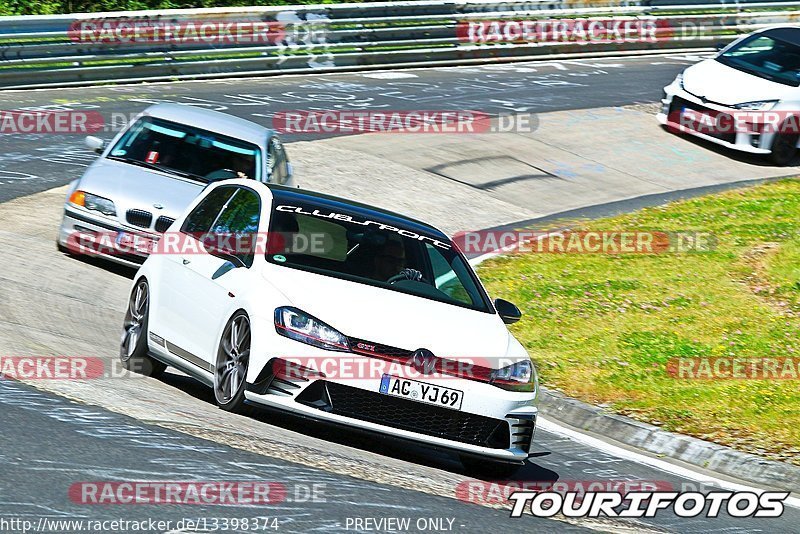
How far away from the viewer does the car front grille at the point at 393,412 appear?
24.9 feet

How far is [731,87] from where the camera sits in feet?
68.4

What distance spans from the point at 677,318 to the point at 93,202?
572 cm

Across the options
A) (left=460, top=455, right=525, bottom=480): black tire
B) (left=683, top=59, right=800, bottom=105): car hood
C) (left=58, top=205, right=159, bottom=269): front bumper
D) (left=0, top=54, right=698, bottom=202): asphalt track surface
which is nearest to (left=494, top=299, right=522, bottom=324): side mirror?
(left=460, top=455, right=525, bottom=480): black tire

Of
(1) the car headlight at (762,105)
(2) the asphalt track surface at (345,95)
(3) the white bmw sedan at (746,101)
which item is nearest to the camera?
(2) the asphalt track surface at (345,95)

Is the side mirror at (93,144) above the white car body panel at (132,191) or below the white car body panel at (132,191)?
above

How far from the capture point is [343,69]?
25.3m

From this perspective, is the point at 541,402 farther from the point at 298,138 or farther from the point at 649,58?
the point at 649,58

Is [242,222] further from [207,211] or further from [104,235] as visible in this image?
[104,235]

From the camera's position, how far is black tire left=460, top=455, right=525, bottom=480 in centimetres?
814

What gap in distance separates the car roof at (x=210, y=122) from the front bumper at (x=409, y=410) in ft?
21.1

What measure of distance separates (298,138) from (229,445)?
13.1 meters

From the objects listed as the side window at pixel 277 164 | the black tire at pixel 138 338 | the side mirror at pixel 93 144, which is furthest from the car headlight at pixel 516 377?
the side mirror at pixel 93 144

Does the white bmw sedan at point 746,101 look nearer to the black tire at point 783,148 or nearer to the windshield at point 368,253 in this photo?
the black tire at point 783,148

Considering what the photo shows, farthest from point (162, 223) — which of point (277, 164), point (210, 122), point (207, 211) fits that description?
point (207, 211)
